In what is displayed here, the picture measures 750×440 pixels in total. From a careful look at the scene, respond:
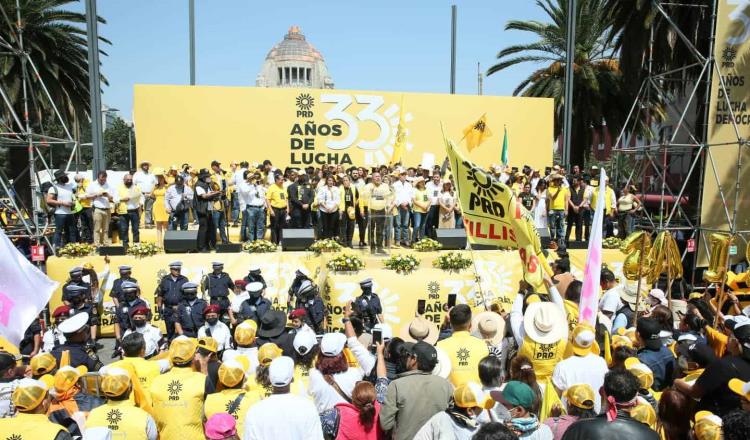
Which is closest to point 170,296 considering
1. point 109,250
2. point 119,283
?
point 119,283

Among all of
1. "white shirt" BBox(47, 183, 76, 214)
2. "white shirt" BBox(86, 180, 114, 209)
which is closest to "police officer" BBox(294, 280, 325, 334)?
"white shirt" BBox(86, 180, 114, 209)

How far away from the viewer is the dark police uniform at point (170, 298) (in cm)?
983

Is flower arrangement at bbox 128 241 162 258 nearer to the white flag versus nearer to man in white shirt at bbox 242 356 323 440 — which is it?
the white flag

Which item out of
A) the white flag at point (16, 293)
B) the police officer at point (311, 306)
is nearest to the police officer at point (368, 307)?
the police officer at point (311, 306)

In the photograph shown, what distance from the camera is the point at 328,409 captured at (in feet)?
15.0

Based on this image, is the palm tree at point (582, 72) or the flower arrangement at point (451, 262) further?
the palm tree at point (582, 72)

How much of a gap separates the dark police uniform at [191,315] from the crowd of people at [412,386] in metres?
2.49

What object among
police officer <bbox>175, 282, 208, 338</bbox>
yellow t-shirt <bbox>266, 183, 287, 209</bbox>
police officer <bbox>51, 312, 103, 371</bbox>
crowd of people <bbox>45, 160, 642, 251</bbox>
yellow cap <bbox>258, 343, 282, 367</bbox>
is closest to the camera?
yellow cap <bbox>258, 343, 282, 367</bbox>

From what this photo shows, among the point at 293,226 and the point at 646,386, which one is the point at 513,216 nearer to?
the point at 646,386

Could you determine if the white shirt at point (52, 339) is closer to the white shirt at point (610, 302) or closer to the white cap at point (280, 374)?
the white cap at point (280, 374)

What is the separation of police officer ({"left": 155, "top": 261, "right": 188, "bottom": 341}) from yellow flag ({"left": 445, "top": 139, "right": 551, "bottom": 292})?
17.6 ft

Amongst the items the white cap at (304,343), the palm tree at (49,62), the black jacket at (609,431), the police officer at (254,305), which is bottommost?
the police officer at (254,305)

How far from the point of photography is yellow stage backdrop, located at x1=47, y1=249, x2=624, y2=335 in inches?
448

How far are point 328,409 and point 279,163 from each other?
1754cm
